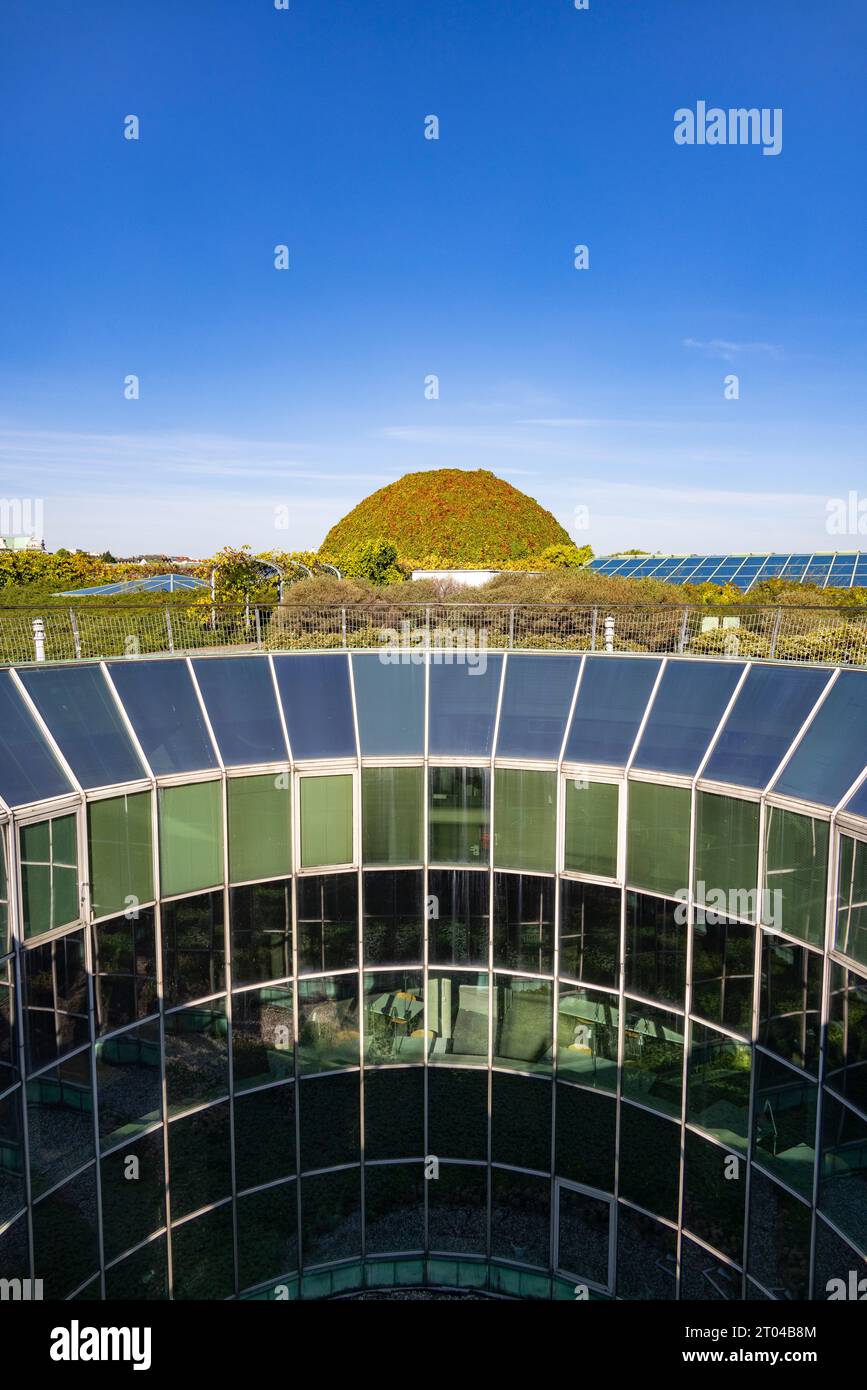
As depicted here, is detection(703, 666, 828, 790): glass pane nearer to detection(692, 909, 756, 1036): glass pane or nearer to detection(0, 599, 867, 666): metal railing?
detection(0, 599, 867, 666): metal railing

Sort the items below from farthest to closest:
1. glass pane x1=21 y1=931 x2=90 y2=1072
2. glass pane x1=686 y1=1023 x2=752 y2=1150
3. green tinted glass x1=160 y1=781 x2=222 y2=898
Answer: green tinted glass x1=160 y1=781 x2=222 y2=898
glass pane x1=686 y1=1023 x2=752 y2=1150
glass pane x1=21 y1=931 x2=90 y2=1072

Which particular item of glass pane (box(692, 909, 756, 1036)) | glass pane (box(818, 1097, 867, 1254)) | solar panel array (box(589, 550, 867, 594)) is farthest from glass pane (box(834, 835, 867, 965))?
solar panel array (box(589, 550, 867, 594))

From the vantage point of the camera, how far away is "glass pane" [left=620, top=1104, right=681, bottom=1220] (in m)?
11.9

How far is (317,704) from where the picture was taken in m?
13.6

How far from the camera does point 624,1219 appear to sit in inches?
490

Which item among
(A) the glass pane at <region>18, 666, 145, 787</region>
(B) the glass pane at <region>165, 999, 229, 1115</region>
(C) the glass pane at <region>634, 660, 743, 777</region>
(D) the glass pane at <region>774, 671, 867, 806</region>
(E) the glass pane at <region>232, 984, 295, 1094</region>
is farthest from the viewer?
(E) the glass pane at <region>232, 984, 295, 1094</region>

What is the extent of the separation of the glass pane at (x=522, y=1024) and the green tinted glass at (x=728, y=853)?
3.30 m

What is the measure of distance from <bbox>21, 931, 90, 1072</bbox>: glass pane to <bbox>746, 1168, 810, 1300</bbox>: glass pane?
31.5 feet

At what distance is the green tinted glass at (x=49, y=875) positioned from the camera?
33.0ft

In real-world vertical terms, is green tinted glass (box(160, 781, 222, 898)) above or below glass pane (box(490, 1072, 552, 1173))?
above

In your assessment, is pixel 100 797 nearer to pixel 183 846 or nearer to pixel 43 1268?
pixel 183 846

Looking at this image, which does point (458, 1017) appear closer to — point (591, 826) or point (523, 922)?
point (523, 922)

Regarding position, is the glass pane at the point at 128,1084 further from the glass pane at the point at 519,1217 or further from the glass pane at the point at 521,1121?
the glass pane at the point at 519,1217

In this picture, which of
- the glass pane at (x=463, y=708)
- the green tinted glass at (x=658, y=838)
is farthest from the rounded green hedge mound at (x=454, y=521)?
the green tinted glass at (x=658, y=838)
